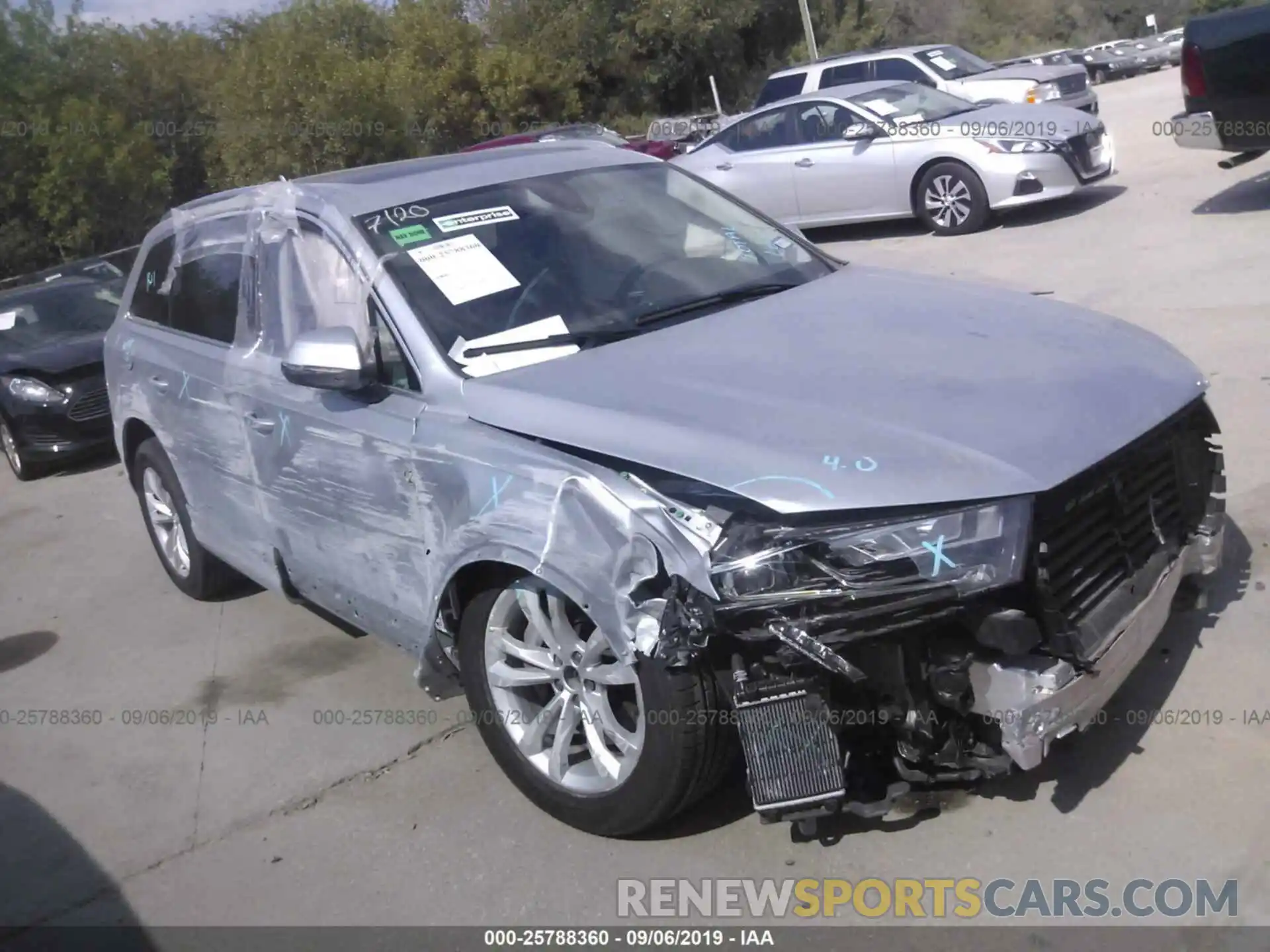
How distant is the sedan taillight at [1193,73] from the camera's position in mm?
9969

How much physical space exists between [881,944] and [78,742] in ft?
11.4

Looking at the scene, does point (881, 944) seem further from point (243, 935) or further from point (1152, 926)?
point (243, 935)

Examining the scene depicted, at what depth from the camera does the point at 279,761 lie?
15.3 ft

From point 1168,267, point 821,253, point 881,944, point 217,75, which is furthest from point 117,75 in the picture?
point 881,944

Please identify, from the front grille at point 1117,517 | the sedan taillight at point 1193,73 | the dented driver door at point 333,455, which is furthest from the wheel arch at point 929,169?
the dented driver door at point 333,455

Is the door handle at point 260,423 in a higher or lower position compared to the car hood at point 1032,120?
lower

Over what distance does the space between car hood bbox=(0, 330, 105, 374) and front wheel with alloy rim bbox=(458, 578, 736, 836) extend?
7861mm

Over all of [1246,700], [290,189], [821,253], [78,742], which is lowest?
[78,742]

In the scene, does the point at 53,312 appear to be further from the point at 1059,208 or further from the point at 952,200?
the point at 1059,208

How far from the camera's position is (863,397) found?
11.2 ft

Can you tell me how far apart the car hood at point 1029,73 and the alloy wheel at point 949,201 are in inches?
208

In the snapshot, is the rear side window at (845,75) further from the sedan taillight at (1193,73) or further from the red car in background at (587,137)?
the sedan taillight at (1193,73)

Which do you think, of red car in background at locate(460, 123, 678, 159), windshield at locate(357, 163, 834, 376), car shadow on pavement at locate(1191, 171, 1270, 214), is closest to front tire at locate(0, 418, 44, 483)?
windshield at locate(357, 163, 834, 376)

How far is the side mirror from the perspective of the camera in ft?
13.1
